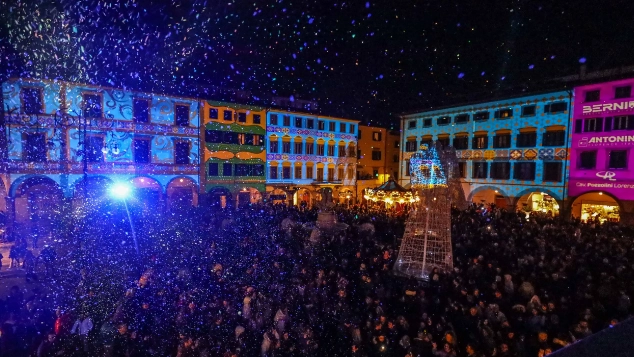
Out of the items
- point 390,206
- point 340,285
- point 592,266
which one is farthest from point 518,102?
point 340,285

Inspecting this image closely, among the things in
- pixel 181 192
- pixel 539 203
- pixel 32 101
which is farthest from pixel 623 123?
pixel 32 101

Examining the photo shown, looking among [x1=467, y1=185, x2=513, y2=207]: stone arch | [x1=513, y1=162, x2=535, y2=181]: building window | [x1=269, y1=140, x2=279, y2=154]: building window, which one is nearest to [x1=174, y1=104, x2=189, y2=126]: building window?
[x1=269, y1=140, x2=279, y2=154]: building window

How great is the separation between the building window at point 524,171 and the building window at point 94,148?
26829 mm

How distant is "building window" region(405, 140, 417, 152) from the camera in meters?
30.8

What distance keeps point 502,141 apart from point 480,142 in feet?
5.47

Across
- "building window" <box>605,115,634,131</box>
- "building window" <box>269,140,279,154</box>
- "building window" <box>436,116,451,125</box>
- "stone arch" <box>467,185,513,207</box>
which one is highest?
"building window" <box>436,116,451,125</box>

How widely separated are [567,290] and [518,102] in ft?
60.4

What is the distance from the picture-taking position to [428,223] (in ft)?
31.8

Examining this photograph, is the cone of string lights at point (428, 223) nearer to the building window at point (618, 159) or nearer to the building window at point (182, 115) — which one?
the building window at point (618, 159)

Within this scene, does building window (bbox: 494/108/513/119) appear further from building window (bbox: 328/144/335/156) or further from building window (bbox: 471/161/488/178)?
building window (bbox: 328/144/335/156)

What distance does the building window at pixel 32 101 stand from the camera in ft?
62.5

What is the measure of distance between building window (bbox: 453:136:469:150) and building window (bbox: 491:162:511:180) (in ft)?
8.45

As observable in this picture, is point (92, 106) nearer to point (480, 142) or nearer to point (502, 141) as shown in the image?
point (480, 142)

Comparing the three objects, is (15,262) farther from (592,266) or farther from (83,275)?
(592,266)
